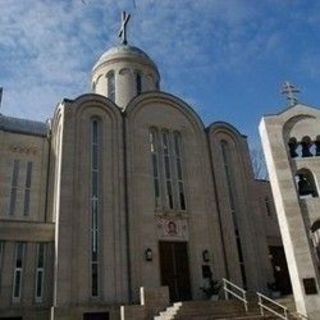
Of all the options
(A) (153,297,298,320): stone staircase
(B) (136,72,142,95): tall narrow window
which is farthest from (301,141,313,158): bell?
(B) (136,72,142,95): tall narrow window

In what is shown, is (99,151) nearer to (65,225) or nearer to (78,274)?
(65,225)

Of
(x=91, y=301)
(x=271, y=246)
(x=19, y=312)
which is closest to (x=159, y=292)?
(x=91, y=301)

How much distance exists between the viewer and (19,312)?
14555mm

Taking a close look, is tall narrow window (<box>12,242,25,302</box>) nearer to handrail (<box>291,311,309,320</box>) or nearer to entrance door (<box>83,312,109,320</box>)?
entrance door (<box>83,312,109,320</box>)

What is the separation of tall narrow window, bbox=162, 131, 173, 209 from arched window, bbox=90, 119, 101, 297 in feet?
10.6

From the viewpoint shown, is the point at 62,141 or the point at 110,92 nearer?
the point at 62,141

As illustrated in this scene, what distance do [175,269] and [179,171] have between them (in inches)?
185

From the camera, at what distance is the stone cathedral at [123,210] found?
15430 millimetres

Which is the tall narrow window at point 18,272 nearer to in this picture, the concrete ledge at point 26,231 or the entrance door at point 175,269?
the concrete ledge at point 26,231

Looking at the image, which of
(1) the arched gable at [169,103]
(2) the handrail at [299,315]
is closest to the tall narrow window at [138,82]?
(1) the arched gable at [169,103]

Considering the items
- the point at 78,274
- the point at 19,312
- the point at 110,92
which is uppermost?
the point at 110,92

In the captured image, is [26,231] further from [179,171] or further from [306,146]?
[306,146]

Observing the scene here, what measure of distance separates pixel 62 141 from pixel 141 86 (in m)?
8.10

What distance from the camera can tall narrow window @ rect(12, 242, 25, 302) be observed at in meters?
14.9
